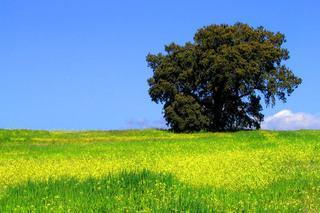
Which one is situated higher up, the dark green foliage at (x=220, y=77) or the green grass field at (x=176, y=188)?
the dark green foliage at (x=220, y=77)

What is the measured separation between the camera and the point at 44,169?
91.5 ft

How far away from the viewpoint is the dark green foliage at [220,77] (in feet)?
241

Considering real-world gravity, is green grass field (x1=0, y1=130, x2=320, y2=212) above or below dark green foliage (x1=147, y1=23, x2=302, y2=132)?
below

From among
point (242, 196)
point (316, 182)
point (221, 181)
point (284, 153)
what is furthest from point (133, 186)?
point (284, 153)

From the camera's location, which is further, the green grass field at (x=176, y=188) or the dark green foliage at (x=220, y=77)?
the dark green foliage at (x=220, y=77)

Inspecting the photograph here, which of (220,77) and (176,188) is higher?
(220,77)

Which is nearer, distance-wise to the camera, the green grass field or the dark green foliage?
the green grass field

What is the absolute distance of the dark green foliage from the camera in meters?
73.4

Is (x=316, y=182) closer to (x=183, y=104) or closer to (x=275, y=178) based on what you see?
(x=275, y=178)

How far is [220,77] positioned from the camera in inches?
2872

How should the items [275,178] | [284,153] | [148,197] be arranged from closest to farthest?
[148,197], [275,178], [284,153]

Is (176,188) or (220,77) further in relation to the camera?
(220,77)

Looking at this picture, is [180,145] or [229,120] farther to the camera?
[229,120]

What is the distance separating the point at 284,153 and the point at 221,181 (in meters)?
12.3
